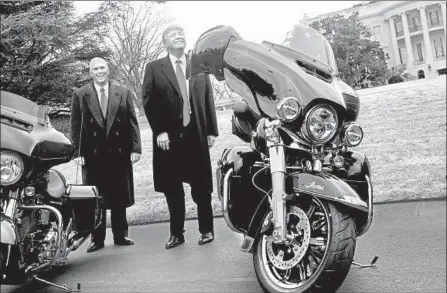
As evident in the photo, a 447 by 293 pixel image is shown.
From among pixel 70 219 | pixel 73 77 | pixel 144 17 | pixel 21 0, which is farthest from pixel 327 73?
pixel 70 219

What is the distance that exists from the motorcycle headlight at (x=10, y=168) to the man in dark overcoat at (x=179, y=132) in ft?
4.75

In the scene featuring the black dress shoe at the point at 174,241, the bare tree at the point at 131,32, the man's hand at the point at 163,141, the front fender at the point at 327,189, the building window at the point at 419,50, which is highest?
the bare tree at the point at 131,32

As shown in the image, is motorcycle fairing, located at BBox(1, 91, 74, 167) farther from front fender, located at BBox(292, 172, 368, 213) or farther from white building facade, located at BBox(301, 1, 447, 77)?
white building facade, located at BBox(301, 1, 447, 77)

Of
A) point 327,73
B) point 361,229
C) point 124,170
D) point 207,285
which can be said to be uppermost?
point 327,73

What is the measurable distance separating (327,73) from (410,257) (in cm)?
113

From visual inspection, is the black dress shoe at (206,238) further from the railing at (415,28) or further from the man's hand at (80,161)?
the railing at (415,28)

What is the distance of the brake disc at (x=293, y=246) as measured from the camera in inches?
96.6

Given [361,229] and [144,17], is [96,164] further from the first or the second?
[144,17]

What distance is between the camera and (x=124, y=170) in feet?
14.1

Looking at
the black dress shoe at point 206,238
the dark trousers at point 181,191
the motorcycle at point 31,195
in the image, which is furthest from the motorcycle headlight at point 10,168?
the black dress shoe at point 206,238

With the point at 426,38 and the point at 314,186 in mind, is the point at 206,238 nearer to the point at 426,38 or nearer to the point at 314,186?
the point at 314,186

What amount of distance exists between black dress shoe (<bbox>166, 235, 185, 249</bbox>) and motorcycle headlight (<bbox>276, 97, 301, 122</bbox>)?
1.94 m

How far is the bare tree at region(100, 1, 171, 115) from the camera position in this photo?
179cm

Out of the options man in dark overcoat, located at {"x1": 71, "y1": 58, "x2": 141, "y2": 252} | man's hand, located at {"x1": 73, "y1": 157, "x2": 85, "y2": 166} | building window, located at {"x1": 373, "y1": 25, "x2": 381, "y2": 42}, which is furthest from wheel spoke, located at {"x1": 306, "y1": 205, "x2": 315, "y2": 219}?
man's hand, located at {"x1": 73, "y1": 157, "x2": 85, "y2": 166}
